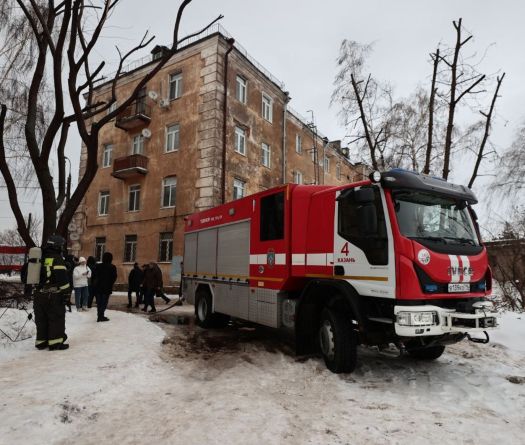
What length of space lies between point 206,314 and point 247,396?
17.7ft

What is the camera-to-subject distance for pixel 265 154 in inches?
979

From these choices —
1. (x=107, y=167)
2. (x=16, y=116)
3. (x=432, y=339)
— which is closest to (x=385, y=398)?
(x=432, y=339)

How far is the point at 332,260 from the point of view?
6191 millimetres

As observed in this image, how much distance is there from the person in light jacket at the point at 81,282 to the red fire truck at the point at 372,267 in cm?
647

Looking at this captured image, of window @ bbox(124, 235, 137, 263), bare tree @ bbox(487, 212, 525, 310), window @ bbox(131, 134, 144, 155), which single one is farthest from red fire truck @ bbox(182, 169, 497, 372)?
window @ bbox(131, 134, 144, 155)

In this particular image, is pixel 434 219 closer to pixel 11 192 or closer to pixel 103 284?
pixel 103 284

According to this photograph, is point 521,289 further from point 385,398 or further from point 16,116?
point 16,116

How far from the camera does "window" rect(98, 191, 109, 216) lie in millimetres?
25047

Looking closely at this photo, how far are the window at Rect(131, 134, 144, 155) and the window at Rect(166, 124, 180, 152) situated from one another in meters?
2.16

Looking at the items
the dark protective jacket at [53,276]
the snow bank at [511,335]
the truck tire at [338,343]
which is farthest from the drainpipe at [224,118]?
the truck tire at [338,343]

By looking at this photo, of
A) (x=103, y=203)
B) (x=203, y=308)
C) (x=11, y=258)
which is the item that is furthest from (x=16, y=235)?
(x=203, y=308)

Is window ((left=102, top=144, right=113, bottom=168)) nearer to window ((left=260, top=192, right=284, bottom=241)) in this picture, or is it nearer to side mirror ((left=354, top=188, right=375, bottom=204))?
window ((left=260, top=192, right=284, bottom=241))

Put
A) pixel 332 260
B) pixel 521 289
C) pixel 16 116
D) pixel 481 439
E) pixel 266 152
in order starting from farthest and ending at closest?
pixel 266 152 < pixel 521 289 < pixel 16 116 < pixel 332 260 < pixel 481 439

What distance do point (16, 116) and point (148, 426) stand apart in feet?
41.0
